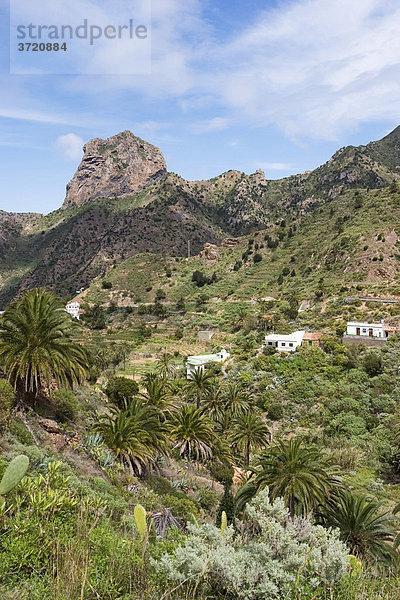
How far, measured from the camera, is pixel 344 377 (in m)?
37.2

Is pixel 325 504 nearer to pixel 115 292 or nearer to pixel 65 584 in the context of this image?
pixel 65 584

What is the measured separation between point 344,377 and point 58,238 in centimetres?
16196

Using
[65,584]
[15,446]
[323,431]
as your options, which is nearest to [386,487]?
[323,431]

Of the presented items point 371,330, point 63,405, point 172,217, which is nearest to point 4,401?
point 63,405

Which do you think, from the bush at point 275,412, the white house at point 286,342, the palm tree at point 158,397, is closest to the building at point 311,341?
the white house at point 286,342

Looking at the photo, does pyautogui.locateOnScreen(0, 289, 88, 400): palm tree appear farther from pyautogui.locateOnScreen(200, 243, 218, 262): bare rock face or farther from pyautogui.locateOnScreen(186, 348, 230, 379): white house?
pyautogui.locateOnScreen(200, 243, 218, 262): bare rock face

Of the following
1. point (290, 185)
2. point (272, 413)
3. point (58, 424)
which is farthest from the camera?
point (290, 185)

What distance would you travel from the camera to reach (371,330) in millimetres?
43906

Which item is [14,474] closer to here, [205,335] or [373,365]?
[373,365]

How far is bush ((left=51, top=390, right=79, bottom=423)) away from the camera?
15.3 metres

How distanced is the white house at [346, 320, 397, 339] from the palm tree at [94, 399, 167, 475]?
33579 mm

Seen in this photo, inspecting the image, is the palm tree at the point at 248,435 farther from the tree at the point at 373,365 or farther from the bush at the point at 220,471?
the tree at the point at 373,365

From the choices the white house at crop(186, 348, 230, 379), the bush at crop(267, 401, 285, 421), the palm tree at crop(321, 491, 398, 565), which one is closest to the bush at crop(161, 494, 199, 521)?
the palm tree at crop(321, 491, 398, 565)

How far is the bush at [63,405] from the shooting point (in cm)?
1526
